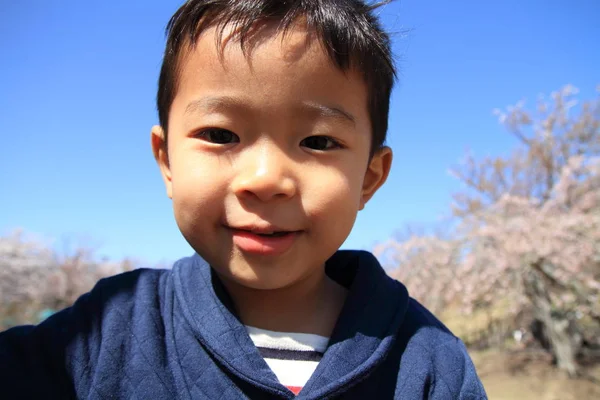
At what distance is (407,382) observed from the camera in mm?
1090

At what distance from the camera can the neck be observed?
3.90ft

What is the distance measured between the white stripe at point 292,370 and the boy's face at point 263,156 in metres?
0.23

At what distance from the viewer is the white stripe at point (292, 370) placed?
1079 millimetres

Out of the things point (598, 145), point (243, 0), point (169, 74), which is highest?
point (598, 145)

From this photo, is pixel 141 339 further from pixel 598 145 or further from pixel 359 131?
pixel 598 145

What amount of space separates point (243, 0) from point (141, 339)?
879 millimetres

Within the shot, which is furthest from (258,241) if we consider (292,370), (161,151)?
(161,151)

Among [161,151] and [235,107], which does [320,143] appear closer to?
[235,107]

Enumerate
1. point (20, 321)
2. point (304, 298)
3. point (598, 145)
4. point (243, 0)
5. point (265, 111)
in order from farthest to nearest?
point (598, 145) < point (20, 321) < point (304, 298) < point (243, 0) < point (265, 111)

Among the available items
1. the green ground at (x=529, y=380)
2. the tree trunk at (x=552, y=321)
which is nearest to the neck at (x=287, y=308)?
the green ground at (x=529, y=380)

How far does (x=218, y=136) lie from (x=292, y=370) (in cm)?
62

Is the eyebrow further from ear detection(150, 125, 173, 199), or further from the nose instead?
ear detection(150, 125, 173, 199)

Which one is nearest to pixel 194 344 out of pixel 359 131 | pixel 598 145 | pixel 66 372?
pixel 66 372

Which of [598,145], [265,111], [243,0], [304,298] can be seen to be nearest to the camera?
[265,111]
